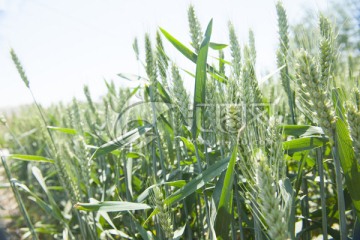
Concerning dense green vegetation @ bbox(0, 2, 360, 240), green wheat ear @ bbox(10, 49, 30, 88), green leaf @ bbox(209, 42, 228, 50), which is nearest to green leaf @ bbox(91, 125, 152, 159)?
dense green vegetation @ bbox(0, 2, 360, 240)

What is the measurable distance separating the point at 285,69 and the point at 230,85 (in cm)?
62

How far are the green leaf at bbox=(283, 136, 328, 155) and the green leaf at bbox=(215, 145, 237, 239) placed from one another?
0.29 m

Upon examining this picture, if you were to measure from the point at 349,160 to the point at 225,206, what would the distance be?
1.48ft

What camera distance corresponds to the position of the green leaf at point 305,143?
1251mm

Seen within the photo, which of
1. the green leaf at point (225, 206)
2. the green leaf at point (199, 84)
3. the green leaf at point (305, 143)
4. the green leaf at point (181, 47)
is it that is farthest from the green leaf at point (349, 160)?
the green leaf at point (181, 47)

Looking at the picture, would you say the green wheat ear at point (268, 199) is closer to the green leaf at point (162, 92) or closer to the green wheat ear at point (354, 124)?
the green wheat ear at point (354, 124)

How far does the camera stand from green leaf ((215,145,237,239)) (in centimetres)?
106

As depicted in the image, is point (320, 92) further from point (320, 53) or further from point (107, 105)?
point (107, 105)

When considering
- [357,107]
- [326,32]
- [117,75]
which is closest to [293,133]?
[357,107]

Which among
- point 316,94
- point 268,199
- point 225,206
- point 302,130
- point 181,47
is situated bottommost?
point 225,206

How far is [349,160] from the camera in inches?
45.3

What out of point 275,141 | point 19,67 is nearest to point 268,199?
point 275,141

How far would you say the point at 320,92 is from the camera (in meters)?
0.99

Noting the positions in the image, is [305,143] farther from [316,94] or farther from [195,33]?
[195,33]
